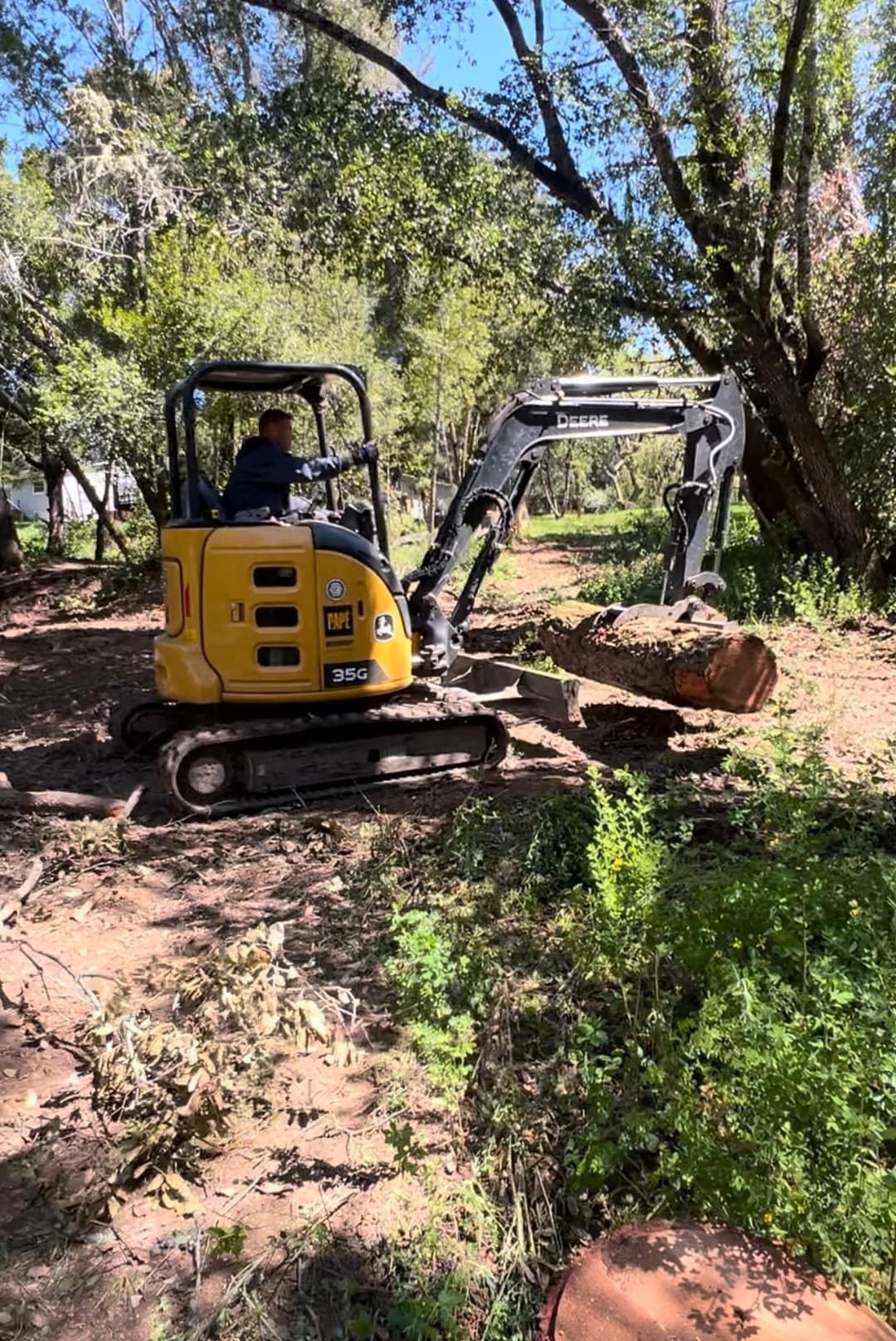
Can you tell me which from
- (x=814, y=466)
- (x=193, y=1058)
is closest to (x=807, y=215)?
(x=814, y=466)

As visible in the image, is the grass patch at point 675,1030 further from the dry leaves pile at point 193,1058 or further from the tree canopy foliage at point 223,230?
the tree canopy foliage at point 223,230

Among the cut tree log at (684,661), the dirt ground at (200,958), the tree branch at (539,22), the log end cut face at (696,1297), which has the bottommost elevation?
the dirt ground at (200,958)

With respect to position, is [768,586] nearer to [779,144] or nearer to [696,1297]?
[779,144]

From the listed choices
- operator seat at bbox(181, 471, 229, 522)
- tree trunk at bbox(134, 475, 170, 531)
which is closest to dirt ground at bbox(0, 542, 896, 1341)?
operator seat at bbox(181, 471, 229, 522)

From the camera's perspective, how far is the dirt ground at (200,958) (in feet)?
8.71

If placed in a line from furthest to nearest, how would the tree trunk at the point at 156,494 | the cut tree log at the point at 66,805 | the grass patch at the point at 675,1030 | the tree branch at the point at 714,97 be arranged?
the tree trunk at the point at 156,494
the tree branch at the point at 714,97
the cut tree log at the point at 66,805
the grass patch at the point at 675,1030

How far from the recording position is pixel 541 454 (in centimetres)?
765

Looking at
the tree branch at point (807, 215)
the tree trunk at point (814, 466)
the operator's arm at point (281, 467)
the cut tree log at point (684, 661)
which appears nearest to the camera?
the operator's arm at point (281, 467)

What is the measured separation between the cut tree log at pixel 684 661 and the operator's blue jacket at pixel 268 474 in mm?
2440

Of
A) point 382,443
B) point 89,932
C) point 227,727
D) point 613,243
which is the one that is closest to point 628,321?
point 613,243

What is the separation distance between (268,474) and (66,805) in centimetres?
246

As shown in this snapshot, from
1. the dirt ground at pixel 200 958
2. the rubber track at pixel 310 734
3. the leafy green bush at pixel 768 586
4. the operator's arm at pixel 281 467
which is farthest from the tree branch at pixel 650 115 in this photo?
the rubber track at pixel 310 734

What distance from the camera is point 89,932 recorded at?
186 inches

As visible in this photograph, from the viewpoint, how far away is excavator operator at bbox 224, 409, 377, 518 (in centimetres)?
646
